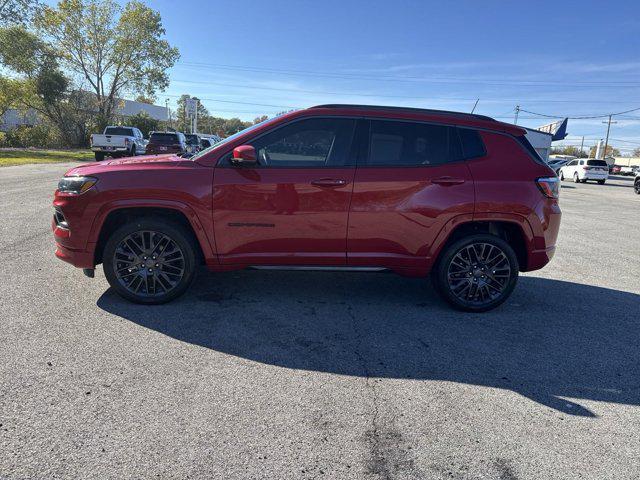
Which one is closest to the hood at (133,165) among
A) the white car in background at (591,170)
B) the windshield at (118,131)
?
the windshield at (118,131)

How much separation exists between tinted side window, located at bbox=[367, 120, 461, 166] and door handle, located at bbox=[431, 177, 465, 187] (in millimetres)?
183

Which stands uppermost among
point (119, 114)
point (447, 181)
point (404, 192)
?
point (119, 114)

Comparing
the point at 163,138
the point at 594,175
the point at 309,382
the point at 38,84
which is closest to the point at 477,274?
the point at 309,382

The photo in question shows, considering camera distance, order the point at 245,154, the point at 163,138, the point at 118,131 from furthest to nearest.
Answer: the point at 118,131, the point at 163,138, the point at 245,154

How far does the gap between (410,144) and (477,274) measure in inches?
60.0

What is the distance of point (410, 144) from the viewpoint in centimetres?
461

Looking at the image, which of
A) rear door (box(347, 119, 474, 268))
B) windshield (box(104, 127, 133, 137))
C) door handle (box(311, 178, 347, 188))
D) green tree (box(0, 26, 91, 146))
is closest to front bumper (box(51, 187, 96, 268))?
door handle (box(311, 178, 347, 188))

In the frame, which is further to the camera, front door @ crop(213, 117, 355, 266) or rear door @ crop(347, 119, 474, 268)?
rear door @ crop(347, 119, 474, 268)

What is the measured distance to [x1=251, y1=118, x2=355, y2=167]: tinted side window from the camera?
4.45m

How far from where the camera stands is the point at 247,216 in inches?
172

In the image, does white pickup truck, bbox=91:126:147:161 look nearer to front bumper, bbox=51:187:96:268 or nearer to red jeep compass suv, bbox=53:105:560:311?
red jeep compass suv, bbox=53:105:560:311

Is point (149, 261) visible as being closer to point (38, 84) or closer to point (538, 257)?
point (538, 257)

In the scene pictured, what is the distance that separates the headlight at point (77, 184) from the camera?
4.26 m

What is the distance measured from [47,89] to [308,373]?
1600 inches
